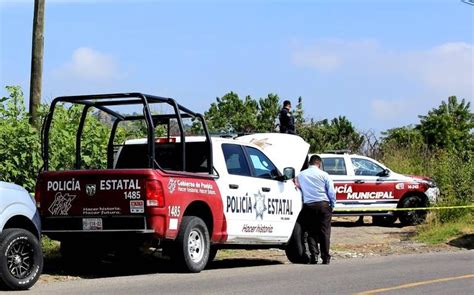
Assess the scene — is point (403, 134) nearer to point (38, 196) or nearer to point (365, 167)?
point (365, 167)

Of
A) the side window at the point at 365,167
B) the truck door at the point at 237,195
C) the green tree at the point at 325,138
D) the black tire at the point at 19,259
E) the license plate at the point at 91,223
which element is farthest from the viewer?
the green tree at the point at 325,138

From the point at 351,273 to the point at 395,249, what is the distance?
5.94m

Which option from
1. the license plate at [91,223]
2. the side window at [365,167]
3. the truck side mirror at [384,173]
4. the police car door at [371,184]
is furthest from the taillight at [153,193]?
the truck side mirror at [384,173]

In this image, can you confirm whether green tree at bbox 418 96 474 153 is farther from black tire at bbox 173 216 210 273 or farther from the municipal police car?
black tire at bbox 173 216 210 273

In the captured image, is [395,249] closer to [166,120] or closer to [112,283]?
[166,120]

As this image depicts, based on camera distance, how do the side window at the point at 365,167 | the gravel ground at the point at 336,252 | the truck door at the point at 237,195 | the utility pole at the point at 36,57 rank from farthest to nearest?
the side window at the point at 365,167 < the utility pole at the point at 36,57 < the truck door at the point at 237,195 < the gravel ground at the point at 336,252

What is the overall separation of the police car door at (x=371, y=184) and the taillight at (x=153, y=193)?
11554mm

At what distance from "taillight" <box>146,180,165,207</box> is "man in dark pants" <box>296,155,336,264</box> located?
12.9ft

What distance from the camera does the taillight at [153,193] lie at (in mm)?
12469

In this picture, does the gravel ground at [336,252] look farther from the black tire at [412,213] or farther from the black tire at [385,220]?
the black tire at [412,213]

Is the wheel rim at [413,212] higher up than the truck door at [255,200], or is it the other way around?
the truck door at [255,200]

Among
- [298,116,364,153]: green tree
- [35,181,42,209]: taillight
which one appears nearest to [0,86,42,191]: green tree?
[35,181,42,209]: taillight

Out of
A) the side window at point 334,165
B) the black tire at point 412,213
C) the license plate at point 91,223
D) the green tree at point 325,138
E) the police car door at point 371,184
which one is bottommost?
the black tire at point 412,213

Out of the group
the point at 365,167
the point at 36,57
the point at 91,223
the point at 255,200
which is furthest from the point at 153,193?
the point at 365,167
